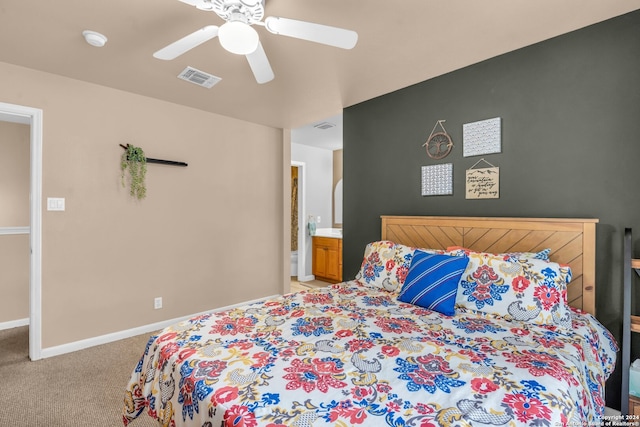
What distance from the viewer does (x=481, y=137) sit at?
98.8 inches

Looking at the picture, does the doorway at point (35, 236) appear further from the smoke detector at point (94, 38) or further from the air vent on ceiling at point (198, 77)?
the air vent on ceiling at point (198, 77)

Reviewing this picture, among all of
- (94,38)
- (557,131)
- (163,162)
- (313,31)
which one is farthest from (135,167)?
(557,131)

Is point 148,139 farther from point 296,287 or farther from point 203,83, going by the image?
point 296,287

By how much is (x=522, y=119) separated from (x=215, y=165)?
10.3 ft

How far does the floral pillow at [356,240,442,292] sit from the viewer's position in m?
2.33

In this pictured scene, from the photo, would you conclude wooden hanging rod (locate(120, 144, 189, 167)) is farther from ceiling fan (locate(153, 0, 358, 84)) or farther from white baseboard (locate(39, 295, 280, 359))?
ceiling fan (locate(153, 0, 358, 84))

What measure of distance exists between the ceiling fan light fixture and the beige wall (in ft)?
5.55

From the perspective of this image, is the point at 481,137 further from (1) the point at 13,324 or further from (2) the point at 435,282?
(1) the point at 13,324

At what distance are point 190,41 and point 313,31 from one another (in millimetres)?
687

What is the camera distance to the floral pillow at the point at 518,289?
1.72 meters

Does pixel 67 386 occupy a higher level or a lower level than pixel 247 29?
lower

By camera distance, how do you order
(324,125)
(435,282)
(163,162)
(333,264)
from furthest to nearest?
(333,264) < (324,125) < (163,162) < (435,282)

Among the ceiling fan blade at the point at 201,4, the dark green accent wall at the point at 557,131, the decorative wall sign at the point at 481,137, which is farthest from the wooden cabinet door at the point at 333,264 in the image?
the ceiling fan blade at the point at 201,4

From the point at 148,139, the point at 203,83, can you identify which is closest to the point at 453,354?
the point at 203,83
